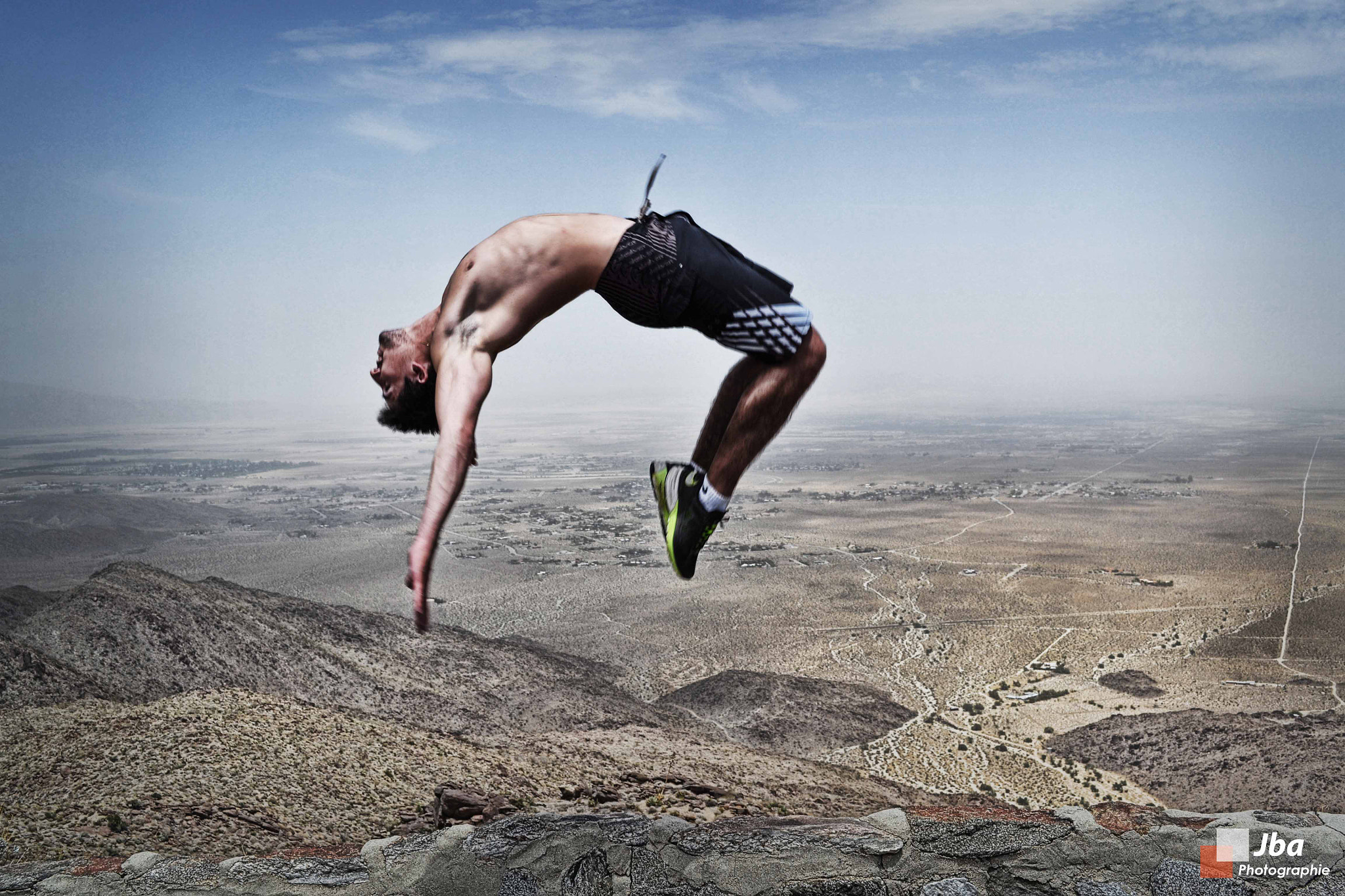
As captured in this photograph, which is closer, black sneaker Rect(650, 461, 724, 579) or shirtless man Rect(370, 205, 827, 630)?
shirtless man Rect(370, 205, 827, 630)

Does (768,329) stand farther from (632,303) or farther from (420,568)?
(420,568)

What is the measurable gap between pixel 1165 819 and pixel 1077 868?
90 centimetres

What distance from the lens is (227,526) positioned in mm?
24141

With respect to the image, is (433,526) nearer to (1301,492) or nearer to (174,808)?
(174,808)

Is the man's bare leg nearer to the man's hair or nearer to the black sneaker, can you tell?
the black sneaker

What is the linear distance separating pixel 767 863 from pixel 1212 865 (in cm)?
314

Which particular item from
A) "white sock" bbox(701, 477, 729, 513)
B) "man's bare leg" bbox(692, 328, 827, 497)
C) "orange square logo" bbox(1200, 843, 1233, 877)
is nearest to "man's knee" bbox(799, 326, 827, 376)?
"man's bare leg" bbox(692, 328, 827, 497)

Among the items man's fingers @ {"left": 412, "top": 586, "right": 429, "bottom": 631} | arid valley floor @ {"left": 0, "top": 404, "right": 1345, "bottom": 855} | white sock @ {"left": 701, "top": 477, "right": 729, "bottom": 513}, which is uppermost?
white sock @ {"left": 701, "top": 477, "right": 729, "bottom": 513}

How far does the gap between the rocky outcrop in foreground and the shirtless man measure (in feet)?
15.9

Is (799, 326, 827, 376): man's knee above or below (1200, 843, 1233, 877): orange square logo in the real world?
above

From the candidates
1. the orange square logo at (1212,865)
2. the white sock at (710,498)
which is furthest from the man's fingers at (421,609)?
the orange square logo at (1212,865)

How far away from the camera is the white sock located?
3393 millimetres

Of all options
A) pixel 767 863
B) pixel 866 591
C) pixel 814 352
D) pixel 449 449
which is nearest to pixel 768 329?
pixel 814 352

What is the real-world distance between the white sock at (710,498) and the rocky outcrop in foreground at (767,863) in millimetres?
4777
